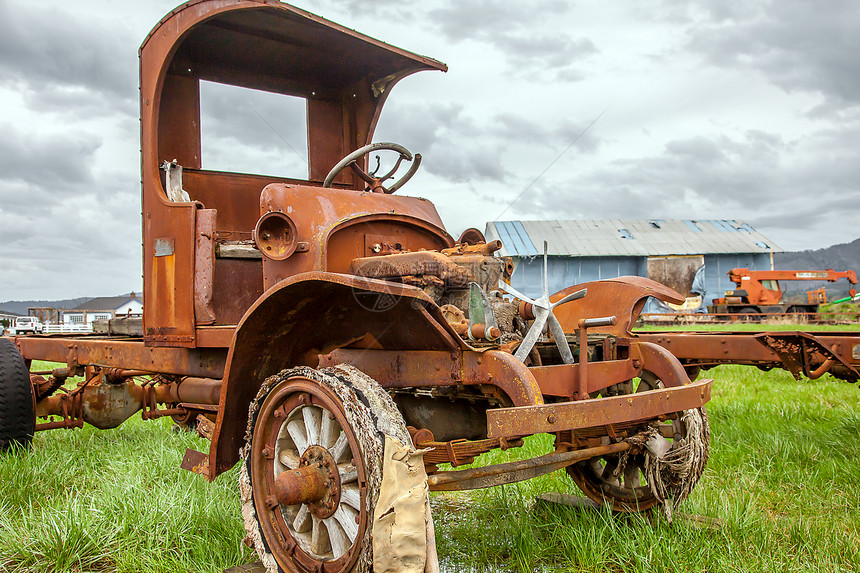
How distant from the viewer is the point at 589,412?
229 centimetres

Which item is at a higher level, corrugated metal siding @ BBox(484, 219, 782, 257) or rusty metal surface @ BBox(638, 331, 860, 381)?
corrugated metal siding @ BBox(484, 219, 782, 257)

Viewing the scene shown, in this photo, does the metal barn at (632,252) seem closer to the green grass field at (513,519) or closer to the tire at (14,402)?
the green grass field at (513,519)

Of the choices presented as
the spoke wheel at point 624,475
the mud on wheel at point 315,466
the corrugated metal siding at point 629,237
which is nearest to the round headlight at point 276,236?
the mud on wheel at point 315,466

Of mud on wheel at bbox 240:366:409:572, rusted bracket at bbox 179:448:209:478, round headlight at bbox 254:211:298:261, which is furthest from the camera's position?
round headlight at bbox 254:211:298:261

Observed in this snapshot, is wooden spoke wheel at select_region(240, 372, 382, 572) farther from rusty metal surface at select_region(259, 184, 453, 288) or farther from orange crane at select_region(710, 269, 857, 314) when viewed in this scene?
orange crane at select_region(710, 269, 857, 314)

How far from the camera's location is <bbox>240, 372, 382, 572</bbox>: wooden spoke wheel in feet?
7.55

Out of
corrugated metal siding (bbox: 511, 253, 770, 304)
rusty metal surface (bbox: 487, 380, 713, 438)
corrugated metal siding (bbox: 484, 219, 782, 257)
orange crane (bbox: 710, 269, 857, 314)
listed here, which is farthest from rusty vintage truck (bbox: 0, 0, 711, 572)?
corrugated metal siding (bbox: 484, 219, 782, 257)

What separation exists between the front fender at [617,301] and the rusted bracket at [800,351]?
46.6 inches

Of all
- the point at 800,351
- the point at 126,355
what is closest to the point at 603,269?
the point at 800,351

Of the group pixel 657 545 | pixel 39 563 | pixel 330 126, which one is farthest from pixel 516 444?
pixel 330 126

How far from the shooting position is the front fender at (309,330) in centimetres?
241

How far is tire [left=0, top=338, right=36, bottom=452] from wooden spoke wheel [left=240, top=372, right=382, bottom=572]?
2.94m

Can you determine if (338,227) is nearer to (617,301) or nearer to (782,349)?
(617,301)

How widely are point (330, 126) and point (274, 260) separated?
6.66 feet
